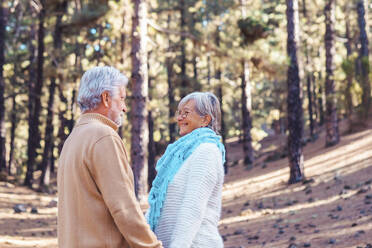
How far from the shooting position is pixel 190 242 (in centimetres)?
315

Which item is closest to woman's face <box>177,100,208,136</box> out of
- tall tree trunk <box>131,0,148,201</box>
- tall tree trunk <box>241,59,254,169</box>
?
tall tree trunk <box>131,0,148,201</box>

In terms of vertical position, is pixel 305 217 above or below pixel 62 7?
below

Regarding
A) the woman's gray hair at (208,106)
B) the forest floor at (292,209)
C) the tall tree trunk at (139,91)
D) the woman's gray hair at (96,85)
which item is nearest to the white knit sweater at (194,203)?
the woman's gray hair at (208,106)

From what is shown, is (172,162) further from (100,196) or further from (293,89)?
(293,89)

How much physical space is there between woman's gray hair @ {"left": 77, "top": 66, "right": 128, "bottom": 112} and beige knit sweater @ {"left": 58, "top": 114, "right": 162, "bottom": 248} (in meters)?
0.14

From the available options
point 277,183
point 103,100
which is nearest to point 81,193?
point 103,100

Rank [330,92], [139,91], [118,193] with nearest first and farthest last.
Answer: [118,193] → [139,91] → [330,92]

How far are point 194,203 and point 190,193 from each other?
62 millimetres

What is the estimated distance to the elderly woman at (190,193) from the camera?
318 centimetres

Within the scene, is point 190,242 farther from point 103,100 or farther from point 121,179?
point 103,100

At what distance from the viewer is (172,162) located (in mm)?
3422

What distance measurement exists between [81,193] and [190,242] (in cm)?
69

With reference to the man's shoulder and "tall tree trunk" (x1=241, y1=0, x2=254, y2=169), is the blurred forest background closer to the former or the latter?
"tall tree trunk" (x1=241, y1=0, x2=254, y2=169)

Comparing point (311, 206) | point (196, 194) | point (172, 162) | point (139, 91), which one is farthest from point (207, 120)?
point (139, 91)
